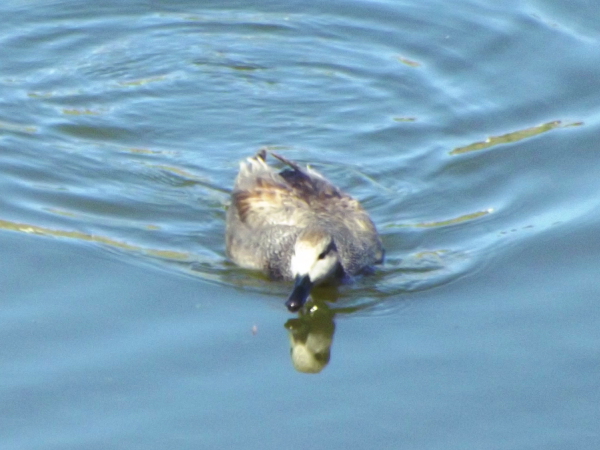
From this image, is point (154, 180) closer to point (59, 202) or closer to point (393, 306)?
point (59, 202)

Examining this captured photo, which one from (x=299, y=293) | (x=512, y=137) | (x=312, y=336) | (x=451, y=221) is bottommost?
(x=312, y=336)

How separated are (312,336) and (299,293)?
37 centimetres

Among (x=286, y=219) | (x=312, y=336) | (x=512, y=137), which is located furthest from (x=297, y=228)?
(x=512, y=137)

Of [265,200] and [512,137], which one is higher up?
[512,137]

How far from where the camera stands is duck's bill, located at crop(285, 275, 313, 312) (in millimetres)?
9750

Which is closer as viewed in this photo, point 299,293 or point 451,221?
point 299,293

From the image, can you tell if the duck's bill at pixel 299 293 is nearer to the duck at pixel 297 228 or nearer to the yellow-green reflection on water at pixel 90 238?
the duck at pixel 297 228

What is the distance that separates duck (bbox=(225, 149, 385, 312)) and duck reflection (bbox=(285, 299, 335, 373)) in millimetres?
243

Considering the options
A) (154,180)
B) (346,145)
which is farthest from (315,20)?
(154,180)

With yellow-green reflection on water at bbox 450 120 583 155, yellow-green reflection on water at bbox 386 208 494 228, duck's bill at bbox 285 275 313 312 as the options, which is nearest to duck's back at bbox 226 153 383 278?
yellow-green reflection on water at bbox 386 208 494 228

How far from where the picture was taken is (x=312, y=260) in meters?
10.2

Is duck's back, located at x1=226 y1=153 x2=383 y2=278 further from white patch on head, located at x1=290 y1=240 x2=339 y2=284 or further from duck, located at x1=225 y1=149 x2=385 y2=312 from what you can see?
white patch on head, located at x1=290 y1=240 x2=339 y2=284

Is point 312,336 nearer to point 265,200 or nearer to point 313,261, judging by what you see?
point 313,261

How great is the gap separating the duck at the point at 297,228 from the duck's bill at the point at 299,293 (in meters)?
0.01
